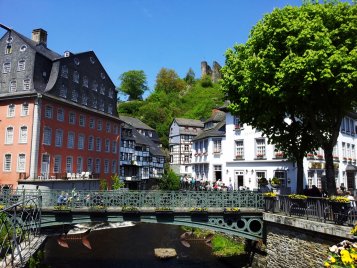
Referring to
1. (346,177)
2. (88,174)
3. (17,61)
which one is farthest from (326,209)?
(17,61)

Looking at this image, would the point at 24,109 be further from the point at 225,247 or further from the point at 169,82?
the point at 169,82

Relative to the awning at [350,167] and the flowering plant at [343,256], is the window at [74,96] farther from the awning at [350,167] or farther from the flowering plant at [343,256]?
the flowering plant at [343,256]

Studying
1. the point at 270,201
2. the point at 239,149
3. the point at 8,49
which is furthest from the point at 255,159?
the point at 8,49

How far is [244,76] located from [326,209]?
325 inches

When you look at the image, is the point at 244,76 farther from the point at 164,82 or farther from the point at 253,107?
the point at 164,82

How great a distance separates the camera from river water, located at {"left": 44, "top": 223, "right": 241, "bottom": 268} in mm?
24278

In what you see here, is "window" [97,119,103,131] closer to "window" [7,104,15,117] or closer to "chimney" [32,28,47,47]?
"chimney" [32,28,47,47]

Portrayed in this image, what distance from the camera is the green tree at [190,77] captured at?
126 meters

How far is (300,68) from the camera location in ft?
53.6

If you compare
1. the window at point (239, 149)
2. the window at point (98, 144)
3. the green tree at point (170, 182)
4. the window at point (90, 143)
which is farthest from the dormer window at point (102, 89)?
the window at point (239, 149)

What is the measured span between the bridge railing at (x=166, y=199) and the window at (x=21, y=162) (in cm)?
1843

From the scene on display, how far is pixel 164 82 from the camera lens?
387 feet

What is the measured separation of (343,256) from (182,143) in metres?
67.0

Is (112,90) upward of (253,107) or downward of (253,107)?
upward
